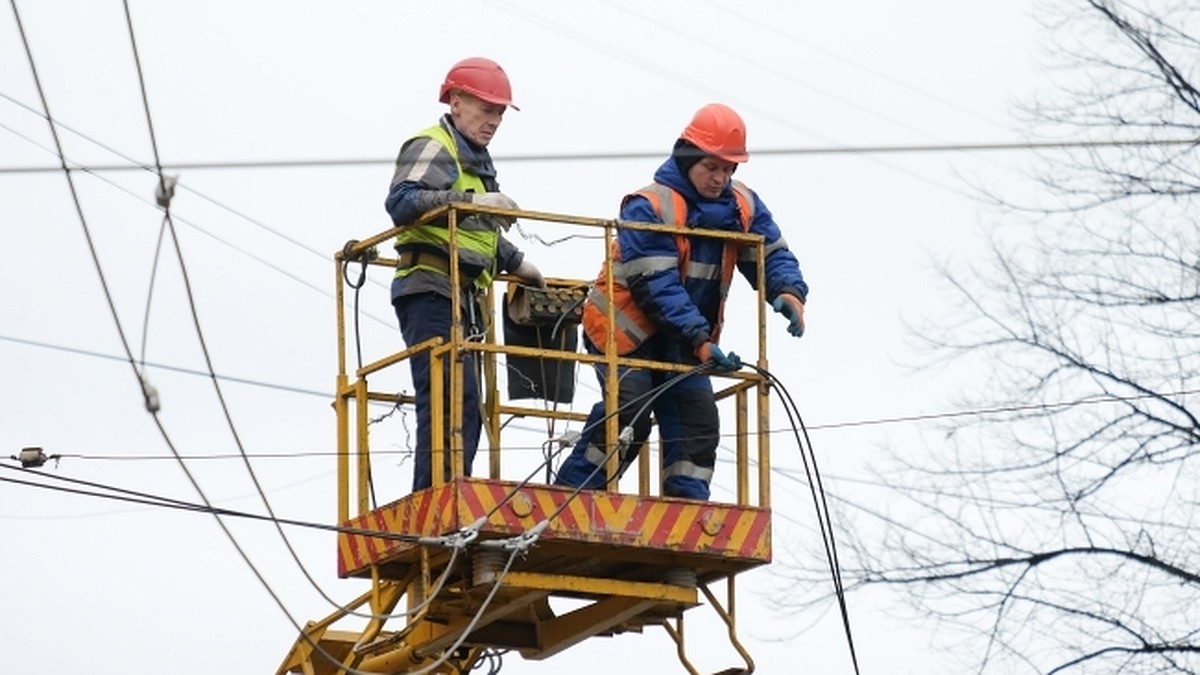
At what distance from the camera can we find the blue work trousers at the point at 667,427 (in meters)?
18.6

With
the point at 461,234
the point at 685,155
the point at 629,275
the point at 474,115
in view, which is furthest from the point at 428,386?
the point at 685,155

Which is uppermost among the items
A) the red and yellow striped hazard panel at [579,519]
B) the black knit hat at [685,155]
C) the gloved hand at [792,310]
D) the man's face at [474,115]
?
the man's face at [474,115]

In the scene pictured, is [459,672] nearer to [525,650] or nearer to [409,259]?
[525,650]

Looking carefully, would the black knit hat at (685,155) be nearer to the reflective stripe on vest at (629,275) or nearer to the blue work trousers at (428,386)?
the reflective stripe on vest at (629,275)

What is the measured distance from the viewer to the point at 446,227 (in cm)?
1848

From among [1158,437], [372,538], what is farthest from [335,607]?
[1158,437]

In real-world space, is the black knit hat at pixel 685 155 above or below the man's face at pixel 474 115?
below

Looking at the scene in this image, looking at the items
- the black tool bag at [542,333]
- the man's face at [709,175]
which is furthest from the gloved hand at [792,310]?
the black tool bag at [542,333]

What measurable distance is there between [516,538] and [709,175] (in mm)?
2121

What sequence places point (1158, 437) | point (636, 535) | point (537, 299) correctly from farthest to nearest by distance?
point (1158, 437) < point (537, 299) < point (636, 535)

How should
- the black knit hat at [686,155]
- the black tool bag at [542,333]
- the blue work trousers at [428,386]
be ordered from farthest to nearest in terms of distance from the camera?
the black tool bag at [542,333], the black knit hat at [686,155], the blue work trousers at [428,386]

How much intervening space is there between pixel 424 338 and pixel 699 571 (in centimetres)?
188

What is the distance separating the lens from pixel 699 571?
62.2 ft

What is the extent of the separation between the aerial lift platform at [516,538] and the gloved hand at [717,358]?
5.7 inches
